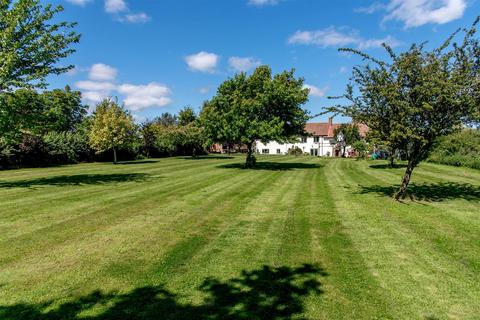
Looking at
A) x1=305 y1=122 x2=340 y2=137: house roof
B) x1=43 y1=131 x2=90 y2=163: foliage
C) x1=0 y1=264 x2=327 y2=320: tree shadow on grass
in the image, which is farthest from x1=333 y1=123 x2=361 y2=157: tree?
x1=0 y1=264 x2=327 y2=320: tree shadow on grass

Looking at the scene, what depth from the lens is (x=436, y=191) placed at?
55.3 ft

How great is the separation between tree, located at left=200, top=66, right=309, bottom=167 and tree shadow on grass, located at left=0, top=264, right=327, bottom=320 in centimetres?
2479

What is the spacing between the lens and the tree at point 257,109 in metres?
31.3

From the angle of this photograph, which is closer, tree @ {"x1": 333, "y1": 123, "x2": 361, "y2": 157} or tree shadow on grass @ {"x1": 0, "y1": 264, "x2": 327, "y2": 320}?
tree shadow on grass @ {"x1": 0, "y1": 264, "x2": 327, "y2": 320}

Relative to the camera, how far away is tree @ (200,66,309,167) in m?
31.3

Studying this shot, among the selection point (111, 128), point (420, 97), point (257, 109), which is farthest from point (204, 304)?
point (111, 128)

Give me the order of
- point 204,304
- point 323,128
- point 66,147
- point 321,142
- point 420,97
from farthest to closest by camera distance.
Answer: point 323,128, point 321,142, point 66,147, point 420,97, point 204,304

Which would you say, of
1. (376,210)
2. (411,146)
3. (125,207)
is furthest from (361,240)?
(125,207)

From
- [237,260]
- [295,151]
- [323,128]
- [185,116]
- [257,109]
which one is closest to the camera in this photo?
[237,260]

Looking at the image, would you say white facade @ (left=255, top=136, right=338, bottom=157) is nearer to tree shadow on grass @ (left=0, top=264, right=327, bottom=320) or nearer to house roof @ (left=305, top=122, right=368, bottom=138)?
house roof @ (left=305, top=122, right=368, bottom=138)

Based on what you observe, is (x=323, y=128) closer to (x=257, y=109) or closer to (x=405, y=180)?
(x=257, y=109)

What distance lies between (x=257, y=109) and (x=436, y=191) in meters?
18.5

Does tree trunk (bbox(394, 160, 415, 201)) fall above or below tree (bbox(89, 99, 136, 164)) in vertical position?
below

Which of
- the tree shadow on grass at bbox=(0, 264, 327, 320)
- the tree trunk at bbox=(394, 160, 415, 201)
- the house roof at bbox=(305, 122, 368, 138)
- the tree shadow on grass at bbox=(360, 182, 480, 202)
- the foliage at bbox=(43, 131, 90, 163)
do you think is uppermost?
the house roof at bbox=(305, 122, 368, 138)
